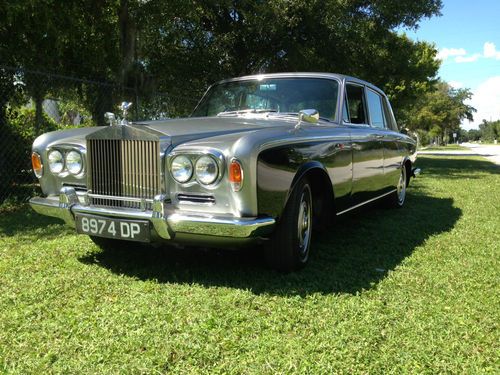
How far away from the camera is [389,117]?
618cm

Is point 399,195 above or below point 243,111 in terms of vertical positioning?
below

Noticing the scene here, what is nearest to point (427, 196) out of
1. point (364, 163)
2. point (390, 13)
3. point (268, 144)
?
point (364, 163)

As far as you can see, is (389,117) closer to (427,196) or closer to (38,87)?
(427,196)

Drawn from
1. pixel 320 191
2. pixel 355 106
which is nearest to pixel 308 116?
pixel 320 191

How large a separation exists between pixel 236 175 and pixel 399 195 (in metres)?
4.39

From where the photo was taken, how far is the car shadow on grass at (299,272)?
3248 millimetres

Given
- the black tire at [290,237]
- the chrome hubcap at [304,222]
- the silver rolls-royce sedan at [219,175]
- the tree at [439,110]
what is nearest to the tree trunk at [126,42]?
the silver rolls-royce sedan at [219,175]

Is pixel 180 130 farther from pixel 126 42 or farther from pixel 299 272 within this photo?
pixel 126 42

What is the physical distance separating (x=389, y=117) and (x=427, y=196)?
2485mm

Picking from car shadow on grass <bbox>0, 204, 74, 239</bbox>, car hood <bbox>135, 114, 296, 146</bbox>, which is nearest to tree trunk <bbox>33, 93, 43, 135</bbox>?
car shadow on grass <bbox>0, 204, 74, 239</bbox>

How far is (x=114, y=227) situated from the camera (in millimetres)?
3111

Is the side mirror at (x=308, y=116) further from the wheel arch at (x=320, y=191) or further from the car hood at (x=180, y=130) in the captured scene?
the wheel arch at (x=320, y=191)

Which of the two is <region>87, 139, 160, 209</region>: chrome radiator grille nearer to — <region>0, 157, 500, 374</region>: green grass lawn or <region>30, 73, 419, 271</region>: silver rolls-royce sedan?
<region>30, 73, 419, 271</region>: silver rolls-royce sedan

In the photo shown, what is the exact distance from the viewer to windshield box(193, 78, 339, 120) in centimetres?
425
